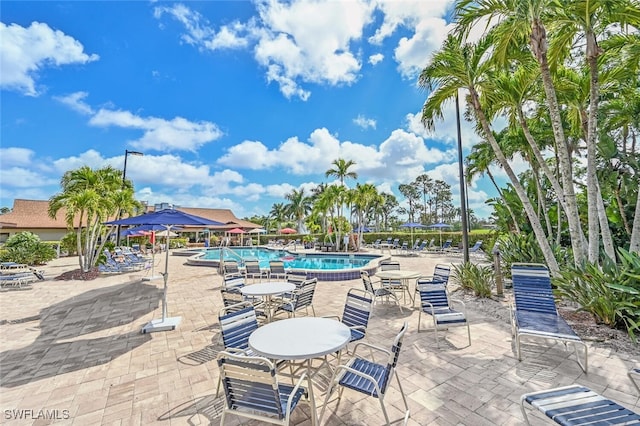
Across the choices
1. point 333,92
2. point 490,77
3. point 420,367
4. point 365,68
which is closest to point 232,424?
point 420,367

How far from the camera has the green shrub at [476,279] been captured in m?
7.11

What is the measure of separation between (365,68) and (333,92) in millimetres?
2916

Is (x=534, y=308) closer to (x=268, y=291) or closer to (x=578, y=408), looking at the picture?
(x=578, y=408)

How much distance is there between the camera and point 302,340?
2.77 metres

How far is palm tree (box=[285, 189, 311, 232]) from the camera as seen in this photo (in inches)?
2078

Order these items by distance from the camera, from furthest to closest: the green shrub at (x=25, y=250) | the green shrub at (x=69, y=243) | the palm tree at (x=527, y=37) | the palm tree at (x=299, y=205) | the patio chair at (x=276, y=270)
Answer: the palm tree at (x=299, y=205)
the green shrub at (x=69, y=243)
the green shrub at (x=25, y=250)
the patio chair at (x=276, y=270)
the palm tree at (x=527, y=37)

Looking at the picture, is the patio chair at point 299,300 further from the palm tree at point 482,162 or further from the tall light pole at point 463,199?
the palm tree at point 482,162

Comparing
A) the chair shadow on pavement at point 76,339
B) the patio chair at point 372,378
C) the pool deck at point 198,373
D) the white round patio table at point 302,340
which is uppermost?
the white round patio table at point 302,340

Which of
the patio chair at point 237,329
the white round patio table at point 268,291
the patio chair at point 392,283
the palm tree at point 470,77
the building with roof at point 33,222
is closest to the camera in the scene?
the patio chair at point 237,329

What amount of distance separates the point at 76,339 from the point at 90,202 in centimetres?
865

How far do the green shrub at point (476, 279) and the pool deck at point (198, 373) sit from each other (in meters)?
1.27

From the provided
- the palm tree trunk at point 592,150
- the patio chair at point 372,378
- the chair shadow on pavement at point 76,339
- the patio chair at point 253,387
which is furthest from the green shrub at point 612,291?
the chair shadow on pavement at point 76,339

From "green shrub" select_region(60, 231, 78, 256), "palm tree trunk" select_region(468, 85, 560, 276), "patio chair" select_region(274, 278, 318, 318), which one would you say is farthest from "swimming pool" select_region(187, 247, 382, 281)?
"green shrub" select_region(60, 231, 78, 256)

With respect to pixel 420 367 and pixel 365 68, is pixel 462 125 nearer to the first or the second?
pixel 365 68
